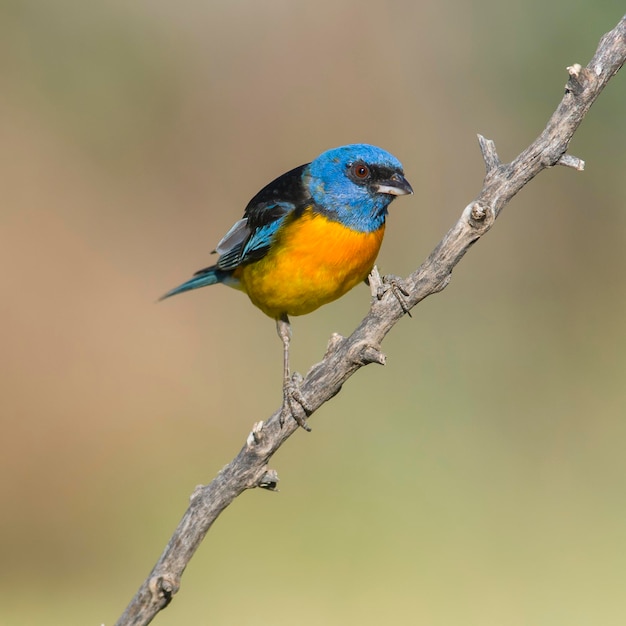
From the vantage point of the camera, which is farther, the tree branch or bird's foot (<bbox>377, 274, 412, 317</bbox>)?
bird's foot (<bbox>377, 274, 412, 317</bbox>)

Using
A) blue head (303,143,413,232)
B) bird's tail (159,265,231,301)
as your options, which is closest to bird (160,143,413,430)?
blue head (303,143,413,232)

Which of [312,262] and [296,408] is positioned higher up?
[312,262]

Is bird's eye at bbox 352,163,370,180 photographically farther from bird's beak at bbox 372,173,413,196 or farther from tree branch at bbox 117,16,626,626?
tree branch at bbox 117,16,626,626

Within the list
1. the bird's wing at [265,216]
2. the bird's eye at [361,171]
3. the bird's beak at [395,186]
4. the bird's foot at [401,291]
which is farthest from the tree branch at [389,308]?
the bird's wing at [265,216]

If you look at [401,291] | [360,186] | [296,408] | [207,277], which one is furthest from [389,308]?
[207,277]

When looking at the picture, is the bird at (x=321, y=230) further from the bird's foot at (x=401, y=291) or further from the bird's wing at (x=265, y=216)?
the bird's foot at (x=401, y=291)

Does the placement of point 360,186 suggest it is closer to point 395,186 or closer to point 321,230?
point 395,186
